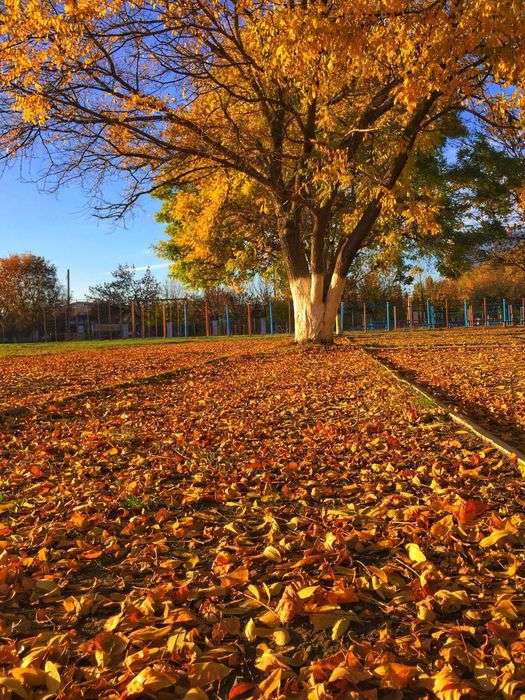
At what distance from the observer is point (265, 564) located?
293 centimetres

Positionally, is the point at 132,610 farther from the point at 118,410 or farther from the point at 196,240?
the point at 196,240

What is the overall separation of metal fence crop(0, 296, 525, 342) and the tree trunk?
2428 cm

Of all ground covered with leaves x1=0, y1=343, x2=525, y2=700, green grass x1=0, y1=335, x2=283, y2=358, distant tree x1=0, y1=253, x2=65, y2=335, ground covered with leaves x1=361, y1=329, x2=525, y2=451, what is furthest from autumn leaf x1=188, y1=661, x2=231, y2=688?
distant tree x1=0, y1=253, x2=65, y2=335

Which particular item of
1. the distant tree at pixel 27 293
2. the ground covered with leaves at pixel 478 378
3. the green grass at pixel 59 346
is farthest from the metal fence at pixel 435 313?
the ground covered with leaves at pixel 478 378

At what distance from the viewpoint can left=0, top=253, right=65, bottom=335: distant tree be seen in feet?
160

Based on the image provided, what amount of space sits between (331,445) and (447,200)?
20.9m

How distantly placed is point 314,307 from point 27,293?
4172 cm

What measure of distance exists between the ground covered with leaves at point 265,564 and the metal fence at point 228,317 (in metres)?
35.9

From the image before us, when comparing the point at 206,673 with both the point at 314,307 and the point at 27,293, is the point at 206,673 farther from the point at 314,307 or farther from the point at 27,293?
the point at 27,293

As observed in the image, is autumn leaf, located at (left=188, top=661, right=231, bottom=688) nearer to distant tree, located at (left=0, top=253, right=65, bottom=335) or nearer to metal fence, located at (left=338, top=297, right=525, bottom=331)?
metal fence, located at (left=338, top=297, right=525, bottom=331)

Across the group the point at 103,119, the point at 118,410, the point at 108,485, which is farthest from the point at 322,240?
the point at 108,485

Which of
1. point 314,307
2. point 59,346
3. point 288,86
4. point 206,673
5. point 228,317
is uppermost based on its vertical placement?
point 288,86

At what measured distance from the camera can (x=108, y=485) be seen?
14.4 feet

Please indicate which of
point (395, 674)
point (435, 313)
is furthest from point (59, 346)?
point (435, 313)
